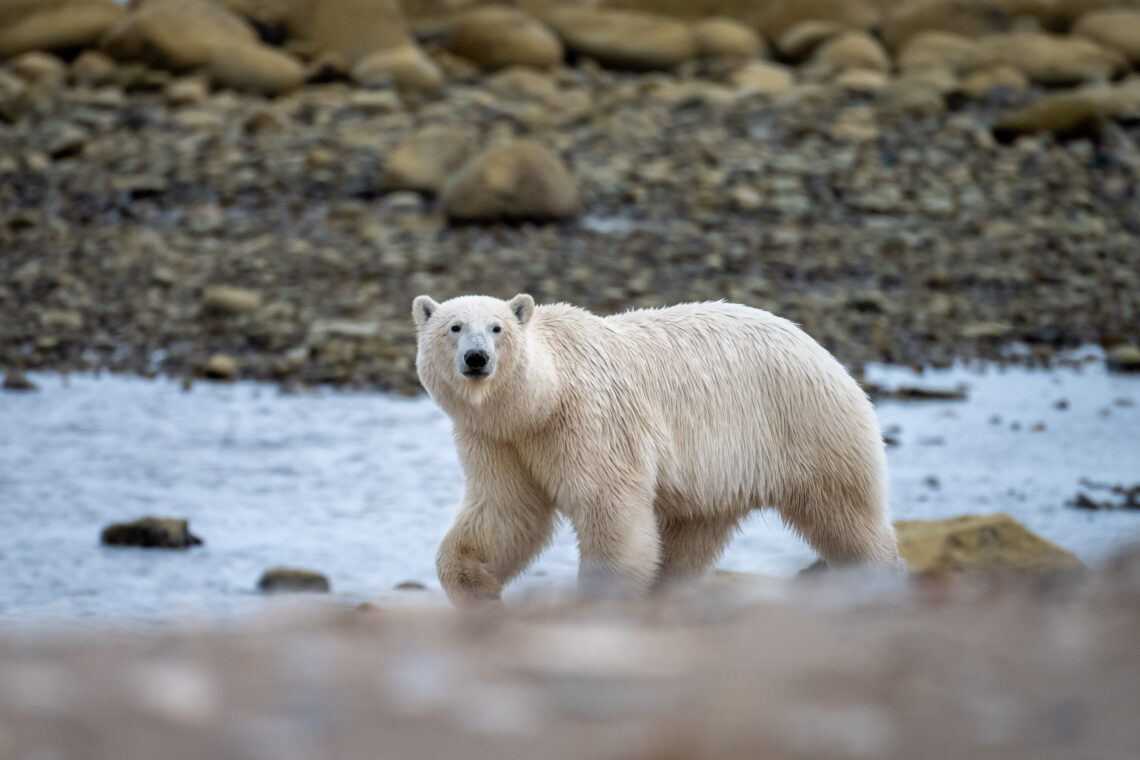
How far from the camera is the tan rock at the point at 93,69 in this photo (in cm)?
2023

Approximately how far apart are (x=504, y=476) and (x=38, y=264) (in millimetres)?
9536

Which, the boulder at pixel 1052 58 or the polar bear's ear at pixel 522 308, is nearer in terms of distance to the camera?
the polar bear's ear at pixel 522 308

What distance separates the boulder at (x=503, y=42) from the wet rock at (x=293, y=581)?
56.1 feet

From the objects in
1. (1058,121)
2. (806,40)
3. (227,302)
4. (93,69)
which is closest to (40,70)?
(93,69)

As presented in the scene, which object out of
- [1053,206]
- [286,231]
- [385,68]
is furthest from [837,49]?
[286,231]

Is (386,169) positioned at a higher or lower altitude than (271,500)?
higher

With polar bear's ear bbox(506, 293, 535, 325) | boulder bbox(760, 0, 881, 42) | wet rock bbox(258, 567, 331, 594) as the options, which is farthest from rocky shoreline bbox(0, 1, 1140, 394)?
boulder bbox(760, 0, 881, 42)

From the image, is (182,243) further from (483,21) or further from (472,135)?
(483,21)

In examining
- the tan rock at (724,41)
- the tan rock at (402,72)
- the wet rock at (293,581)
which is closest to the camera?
the wet rock at (293,581)

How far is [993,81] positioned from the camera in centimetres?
1969

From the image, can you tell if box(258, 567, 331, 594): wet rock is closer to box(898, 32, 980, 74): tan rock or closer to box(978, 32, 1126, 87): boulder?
box(978, 32, 1126, 87): boulder

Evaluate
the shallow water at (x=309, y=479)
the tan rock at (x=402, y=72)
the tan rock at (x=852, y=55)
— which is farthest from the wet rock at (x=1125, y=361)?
the tan rock at (x=852, y=55)

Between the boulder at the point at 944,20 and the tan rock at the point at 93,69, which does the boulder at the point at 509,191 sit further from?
the boulder at the point at 944,20

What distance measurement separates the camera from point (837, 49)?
76.8ft
